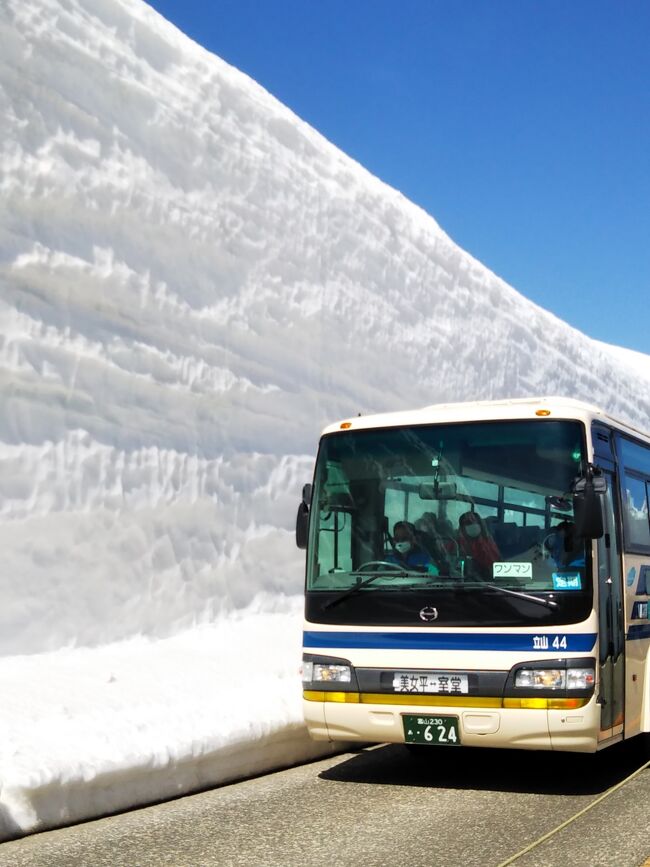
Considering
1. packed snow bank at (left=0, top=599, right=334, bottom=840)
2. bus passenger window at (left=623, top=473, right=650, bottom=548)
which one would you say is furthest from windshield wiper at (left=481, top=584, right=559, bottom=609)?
packed snow bank at (left=0, top=599, right=334, bottom=840)

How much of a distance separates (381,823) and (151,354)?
6372 millimetres

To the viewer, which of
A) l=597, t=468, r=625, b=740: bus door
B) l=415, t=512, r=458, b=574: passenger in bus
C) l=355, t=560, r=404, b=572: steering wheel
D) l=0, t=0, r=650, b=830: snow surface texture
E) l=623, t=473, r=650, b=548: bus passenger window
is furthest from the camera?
l=0, t=0, r=650, b=830: snow surface texture

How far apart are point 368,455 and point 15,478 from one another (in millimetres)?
3474

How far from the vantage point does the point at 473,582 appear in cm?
639

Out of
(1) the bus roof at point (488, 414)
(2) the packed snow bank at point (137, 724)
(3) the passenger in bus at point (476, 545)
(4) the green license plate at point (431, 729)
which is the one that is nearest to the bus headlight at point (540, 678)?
(4) the green license plate at point (431, 729)

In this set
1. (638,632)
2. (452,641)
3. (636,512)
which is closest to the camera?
(452,641)

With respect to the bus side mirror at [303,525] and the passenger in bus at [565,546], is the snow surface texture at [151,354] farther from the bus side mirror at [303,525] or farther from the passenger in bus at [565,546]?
the passenger in bus at [565,546]

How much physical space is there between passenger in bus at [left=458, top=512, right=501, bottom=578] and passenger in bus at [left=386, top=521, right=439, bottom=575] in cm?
23

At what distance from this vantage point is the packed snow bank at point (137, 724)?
226 inches

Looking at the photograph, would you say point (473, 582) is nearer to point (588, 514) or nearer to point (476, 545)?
point (476, 545)

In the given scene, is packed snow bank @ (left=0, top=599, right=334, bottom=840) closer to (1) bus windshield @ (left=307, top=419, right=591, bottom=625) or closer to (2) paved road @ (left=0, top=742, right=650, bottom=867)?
(2) paved road @ (left=0, top=742, right=650, bottom=867)

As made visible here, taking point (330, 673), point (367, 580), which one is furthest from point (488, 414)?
point (330, 673)

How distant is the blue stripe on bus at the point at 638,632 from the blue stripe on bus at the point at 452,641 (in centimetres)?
94

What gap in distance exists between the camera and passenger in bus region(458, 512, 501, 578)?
6.41 meters
